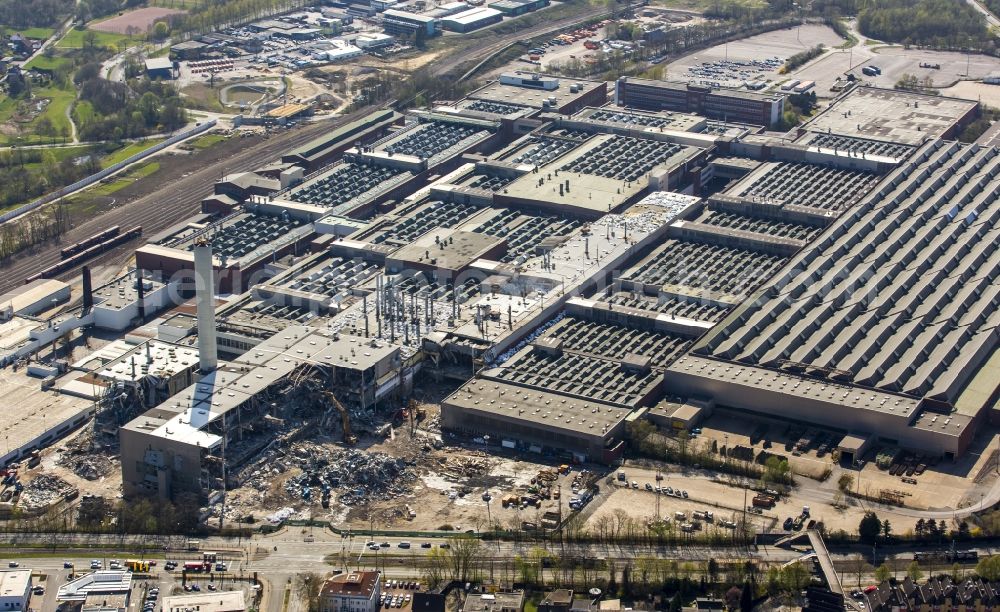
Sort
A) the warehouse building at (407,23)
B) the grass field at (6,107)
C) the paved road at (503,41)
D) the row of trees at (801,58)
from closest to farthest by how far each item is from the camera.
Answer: the grass field at (6,107) → the row of trees at (801,58) → the paved road at (503,41) → the warehouse building at (407,23)

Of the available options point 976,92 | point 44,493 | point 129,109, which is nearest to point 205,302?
point 44,493

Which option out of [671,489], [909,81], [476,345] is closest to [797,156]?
[909,81]

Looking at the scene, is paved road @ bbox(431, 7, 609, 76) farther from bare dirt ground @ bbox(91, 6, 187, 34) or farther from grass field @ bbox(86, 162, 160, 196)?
bare dirt ground @ bbox(91, 6, 187, 34)

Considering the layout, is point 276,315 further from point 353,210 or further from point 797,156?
point 797,156

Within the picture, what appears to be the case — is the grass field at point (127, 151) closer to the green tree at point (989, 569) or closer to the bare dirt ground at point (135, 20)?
the bare dirt ground at point (135, 20)

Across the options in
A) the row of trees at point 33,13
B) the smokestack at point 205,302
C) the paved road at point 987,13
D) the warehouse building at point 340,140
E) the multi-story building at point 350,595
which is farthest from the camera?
the row of trees at point 33,13

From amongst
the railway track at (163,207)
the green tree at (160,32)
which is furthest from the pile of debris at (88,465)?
the green tree at (160,32)

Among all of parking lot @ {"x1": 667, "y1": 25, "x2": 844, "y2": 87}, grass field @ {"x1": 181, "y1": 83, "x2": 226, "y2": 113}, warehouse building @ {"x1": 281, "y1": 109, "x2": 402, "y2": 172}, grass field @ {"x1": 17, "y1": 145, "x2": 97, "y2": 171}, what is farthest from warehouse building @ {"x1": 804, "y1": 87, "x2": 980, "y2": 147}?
grass field @ {"x1": 17, "y1": 145, "x2": 97, "y2": 171}
